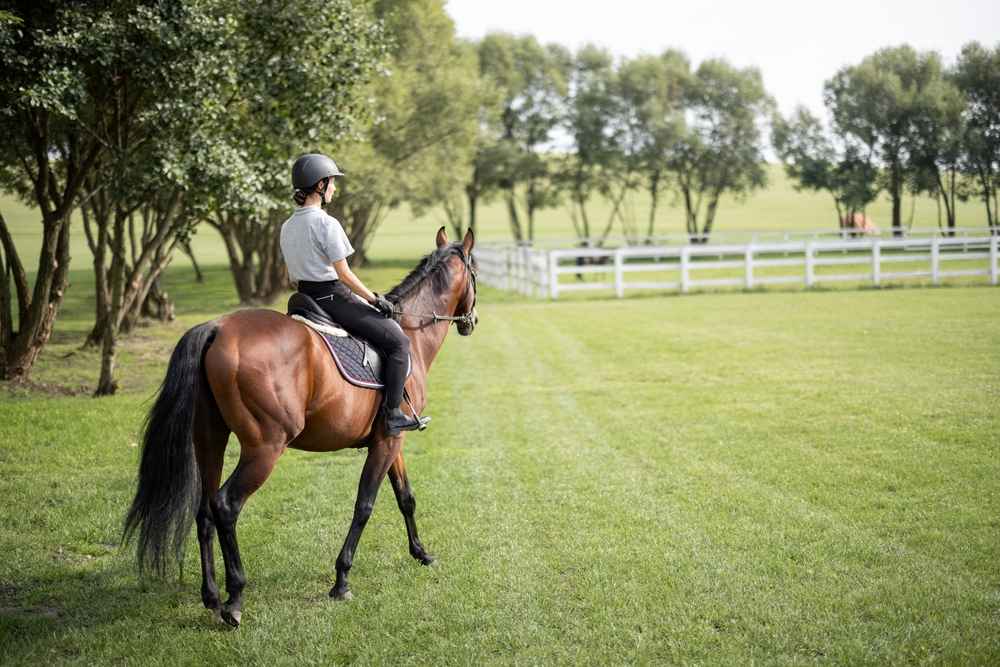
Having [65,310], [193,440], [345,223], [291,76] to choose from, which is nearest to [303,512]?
[193,440]

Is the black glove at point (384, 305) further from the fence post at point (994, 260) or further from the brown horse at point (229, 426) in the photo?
the fence post at point (994, 260)

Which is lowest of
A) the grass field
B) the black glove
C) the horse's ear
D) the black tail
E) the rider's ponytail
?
the grass field

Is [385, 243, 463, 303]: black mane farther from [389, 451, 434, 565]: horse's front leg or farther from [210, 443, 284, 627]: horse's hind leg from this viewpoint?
[210, 443, 284, 627]: horse's hind leg

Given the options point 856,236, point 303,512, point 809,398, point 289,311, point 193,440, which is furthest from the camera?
point 856,236

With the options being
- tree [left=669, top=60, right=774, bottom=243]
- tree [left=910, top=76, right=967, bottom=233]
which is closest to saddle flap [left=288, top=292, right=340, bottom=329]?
tree [left=910, top=76, right=967, bottom=233]

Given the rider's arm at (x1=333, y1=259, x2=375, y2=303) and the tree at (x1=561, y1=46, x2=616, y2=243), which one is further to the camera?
the tree at (x1=561, y1=46, x2=616, y2=243)

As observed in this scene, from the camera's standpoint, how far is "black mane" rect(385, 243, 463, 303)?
280 inches

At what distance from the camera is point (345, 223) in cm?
4212

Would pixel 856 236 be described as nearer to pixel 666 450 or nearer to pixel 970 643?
pixel 666 450

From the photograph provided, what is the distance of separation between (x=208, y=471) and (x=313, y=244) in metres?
1.72

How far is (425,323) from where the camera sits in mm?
7242

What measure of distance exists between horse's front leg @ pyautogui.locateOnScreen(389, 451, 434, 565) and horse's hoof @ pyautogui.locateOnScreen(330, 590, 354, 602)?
81 centimetres

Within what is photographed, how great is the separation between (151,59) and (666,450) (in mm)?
9387

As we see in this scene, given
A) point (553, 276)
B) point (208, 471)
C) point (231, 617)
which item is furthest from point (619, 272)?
point (231, 617)
